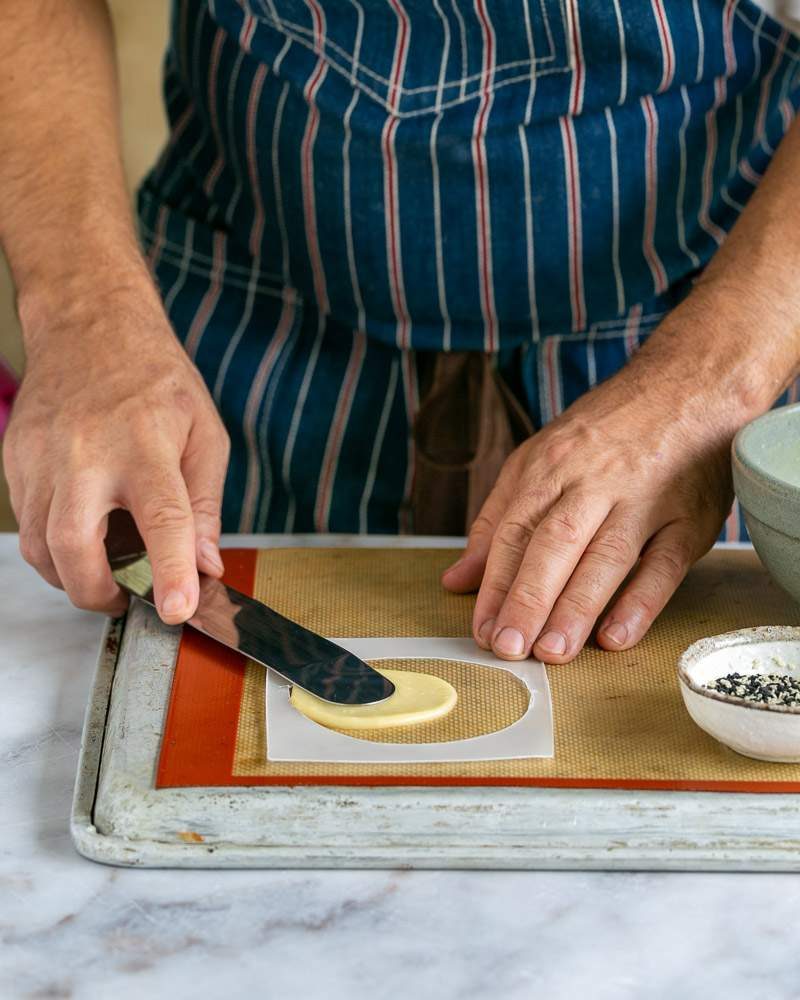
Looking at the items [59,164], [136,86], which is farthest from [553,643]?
[136,86]

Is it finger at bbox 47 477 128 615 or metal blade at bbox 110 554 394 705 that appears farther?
finger at bbox 47 477 128 615

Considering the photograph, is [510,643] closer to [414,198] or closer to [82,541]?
[82,541]

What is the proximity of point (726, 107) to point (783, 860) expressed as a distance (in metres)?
0.67

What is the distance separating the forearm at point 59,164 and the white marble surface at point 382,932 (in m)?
0.46

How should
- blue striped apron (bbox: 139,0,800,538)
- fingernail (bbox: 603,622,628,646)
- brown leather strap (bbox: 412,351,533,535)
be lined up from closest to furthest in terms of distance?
1. fingernail (bbox: 603,622,628,646)
2. blue striped apron (bbox: 139,0,800,538)
3. brown leather strap (bbox: 412,351,533,535)

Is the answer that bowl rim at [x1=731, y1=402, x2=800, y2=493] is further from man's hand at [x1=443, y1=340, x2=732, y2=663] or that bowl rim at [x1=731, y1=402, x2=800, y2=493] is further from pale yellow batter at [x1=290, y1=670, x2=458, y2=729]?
pale yellow batter at [x1=290, y1=670, x2=458, y2=729]

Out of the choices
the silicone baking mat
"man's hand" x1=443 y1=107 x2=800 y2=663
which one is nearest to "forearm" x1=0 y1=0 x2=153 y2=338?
the silicone baking mat

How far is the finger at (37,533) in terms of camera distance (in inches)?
32.7

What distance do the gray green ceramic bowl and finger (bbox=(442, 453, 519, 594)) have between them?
157 millimetres

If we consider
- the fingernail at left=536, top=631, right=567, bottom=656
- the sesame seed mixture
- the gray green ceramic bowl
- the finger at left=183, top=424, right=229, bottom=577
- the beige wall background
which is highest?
the gray green ceramic bowl

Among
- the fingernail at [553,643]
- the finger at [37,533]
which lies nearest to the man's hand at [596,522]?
the fingernail at [553,643]

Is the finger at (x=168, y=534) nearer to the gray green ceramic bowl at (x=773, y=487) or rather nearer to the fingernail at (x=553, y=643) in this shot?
the fingernail at (x=553, y=643)

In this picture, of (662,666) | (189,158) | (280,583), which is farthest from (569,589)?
(189,158)

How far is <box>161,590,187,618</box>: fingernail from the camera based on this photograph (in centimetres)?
76
